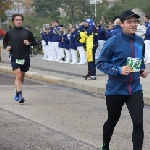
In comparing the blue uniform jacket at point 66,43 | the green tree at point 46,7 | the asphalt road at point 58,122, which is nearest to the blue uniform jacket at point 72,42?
the blue uniform jacket at point 66,43

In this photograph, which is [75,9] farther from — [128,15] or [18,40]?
[128,15]

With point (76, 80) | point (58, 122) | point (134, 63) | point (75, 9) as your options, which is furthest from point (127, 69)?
point (75, 9)

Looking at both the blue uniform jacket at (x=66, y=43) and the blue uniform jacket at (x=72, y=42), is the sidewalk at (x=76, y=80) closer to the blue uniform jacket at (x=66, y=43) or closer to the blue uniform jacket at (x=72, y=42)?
the blue uniform jacket at (x=72, y=42)

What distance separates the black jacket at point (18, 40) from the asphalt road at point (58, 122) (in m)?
1.13

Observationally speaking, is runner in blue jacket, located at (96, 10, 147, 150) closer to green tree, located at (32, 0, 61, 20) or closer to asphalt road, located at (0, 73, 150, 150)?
asphalt road, located at (0, 73, 150, 150)

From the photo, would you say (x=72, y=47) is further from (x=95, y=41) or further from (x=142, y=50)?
(x=142, y=50)

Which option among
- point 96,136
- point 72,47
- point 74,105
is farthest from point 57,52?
point 96,136

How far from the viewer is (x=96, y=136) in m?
8.95

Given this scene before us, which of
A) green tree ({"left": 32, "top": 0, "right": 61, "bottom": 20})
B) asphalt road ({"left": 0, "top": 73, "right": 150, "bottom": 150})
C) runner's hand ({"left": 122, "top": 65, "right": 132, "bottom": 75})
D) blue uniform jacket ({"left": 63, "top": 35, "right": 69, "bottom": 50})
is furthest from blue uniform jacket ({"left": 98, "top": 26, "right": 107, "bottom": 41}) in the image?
green tree ({"left": 32, "top": 0, "right": 61, "bottom": 20})

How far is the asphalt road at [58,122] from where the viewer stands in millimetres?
8281

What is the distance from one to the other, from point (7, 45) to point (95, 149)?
544 cm

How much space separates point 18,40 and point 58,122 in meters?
2.88

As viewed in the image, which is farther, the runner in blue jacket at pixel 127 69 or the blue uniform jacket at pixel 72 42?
the blue uniform jacket at pixel 72 42

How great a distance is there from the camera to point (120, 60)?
6.92 m
